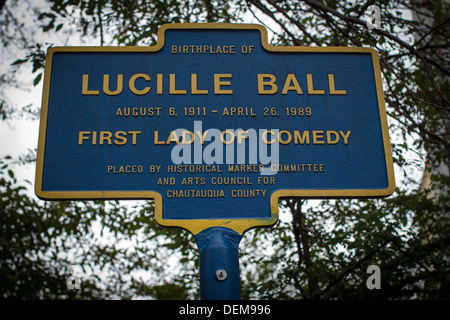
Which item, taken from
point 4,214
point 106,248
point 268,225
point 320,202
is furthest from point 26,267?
point 268,225

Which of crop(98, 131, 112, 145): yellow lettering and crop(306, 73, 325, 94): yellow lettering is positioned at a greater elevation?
crop(306, 73, 325, 94): yellow lettering

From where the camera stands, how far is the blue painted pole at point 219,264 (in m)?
2.66

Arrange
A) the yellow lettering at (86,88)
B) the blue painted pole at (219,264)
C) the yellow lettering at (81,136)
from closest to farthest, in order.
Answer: the blue painted pole at (219,264) < the yellow lettering at (81,136) < the yellow lettering at (86,88)

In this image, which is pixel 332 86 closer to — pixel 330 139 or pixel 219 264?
pixel 330 139

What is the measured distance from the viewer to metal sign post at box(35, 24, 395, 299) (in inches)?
114

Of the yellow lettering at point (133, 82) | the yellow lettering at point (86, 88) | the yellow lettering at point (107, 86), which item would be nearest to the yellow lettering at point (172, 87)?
the yellow lettering at point (133, 82)

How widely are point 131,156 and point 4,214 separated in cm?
415

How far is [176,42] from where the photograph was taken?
3432 mm

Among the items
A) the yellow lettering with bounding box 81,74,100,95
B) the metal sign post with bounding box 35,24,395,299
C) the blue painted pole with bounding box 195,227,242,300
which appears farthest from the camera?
the yellow lettering with bounding box 81,74,100,95

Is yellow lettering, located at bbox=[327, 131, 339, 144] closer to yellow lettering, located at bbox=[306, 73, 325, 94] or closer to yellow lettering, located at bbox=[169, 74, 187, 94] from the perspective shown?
yellow lettering, located at bbox=[306, 73, 325, 94]

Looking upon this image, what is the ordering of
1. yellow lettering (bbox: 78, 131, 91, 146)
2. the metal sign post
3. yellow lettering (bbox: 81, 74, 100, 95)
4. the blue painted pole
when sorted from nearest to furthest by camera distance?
the blue painted pole
the metal sign post
yellow lettering (bbox: 78, 131, 91, 146)
yellow lettering (bbox: 81, 74, 100, 95)

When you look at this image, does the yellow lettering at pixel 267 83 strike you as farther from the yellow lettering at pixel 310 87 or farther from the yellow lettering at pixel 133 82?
the yellow lettering at pixel 133 82

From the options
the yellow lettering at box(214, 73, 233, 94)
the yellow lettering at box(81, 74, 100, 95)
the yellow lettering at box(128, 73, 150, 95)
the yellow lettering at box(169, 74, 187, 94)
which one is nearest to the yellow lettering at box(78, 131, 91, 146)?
the yellow lettering at box(81, 74, 100, 95)

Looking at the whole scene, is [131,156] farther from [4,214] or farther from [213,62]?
[4,214]
